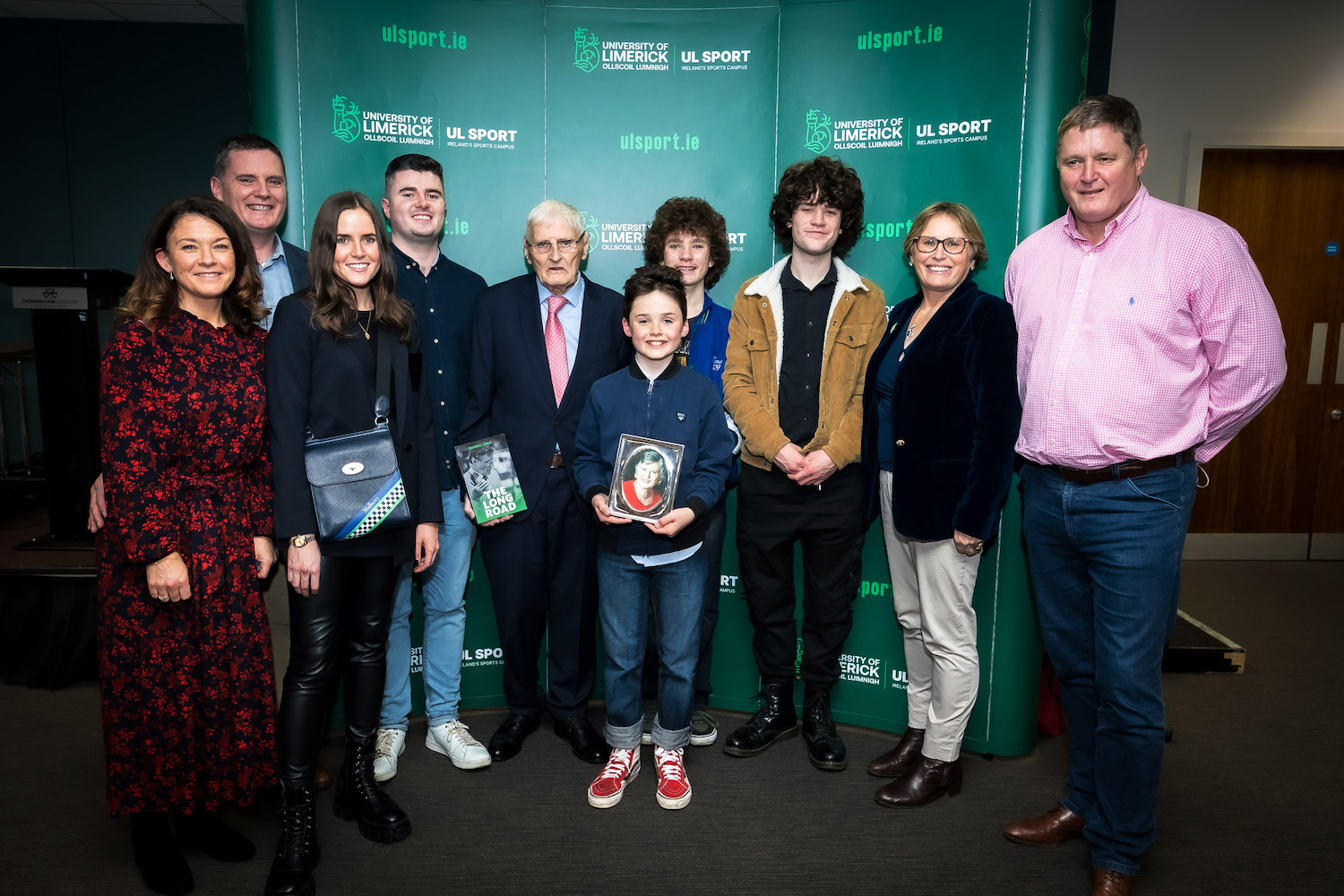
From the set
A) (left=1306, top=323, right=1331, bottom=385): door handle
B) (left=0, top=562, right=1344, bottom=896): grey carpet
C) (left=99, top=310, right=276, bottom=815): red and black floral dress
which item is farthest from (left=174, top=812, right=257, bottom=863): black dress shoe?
(left=1306, top=323, right=1331, bottom=385): door handle

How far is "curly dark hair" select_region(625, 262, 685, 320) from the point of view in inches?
102

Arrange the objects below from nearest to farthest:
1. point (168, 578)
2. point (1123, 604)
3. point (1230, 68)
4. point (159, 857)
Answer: point (168, 578), point (1123, 604), point (159, 857), point (1230, 68)

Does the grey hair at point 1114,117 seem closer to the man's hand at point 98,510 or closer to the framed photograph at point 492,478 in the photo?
the framed photograph at point 492,478

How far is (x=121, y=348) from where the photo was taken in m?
2.03

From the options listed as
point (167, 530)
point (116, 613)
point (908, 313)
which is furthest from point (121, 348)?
point (908, 313)

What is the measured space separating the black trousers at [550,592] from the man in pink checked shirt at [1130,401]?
1.57 meters

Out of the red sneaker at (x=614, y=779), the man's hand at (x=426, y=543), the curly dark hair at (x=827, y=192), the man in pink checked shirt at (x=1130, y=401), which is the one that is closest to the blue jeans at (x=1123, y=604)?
the man in pink checked shirt at (x=1130, y=401)

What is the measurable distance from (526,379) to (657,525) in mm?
769

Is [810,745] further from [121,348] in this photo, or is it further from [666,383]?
[121,348]

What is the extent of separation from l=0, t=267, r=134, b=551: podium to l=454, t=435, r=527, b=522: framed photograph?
9.38 ft

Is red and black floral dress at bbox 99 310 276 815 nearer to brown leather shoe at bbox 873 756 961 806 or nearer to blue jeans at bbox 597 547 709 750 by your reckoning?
blue jeans at bbox 597 547 709 750

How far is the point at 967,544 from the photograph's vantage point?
253cm

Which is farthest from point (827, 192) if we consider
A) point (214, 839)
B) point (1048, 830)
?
point (214, 839)

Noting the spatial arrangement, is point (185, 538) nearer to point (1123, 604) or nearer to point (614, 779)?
point (614, 779)
